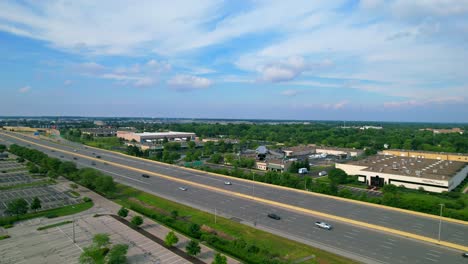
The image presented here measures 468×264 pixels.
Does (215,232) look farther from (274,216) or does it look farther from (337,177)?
(337,177)

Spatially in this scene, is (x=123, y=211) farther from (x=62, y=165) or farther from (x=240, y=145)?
(x=240, y=145)

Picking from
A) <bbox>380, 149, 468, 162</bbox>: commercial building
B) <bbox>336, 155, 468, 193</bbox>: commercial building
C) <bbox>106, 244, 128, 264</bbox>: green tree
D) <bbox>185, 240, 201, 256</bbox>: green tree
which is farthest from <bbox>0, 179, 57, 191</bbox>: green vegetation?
<bbox>380, 149, 468, 162</bbox>: commercial building

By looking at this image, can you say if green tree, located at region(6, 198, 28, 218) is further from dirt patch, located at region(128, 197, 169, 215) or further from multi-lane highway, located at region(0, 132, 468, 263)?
multi-lane highway, located at region(0, 132, 468, 263)

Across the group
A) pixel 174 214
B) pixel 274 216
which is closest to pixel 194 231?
pixel 174 214

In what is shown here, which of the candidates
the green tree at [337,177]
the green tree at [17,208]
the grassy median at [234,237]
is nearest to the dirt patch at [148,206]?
the grassy median at [234,237]

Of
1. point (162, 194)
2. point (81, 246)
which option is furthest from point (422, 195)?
point (81, 246)

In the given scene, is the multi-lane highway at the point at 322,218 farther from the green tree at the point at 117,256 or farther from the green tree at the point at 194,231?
the green tree at the point at 117,256

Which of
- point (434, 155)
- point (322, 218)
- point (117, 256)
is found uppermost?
point (434, 155)
